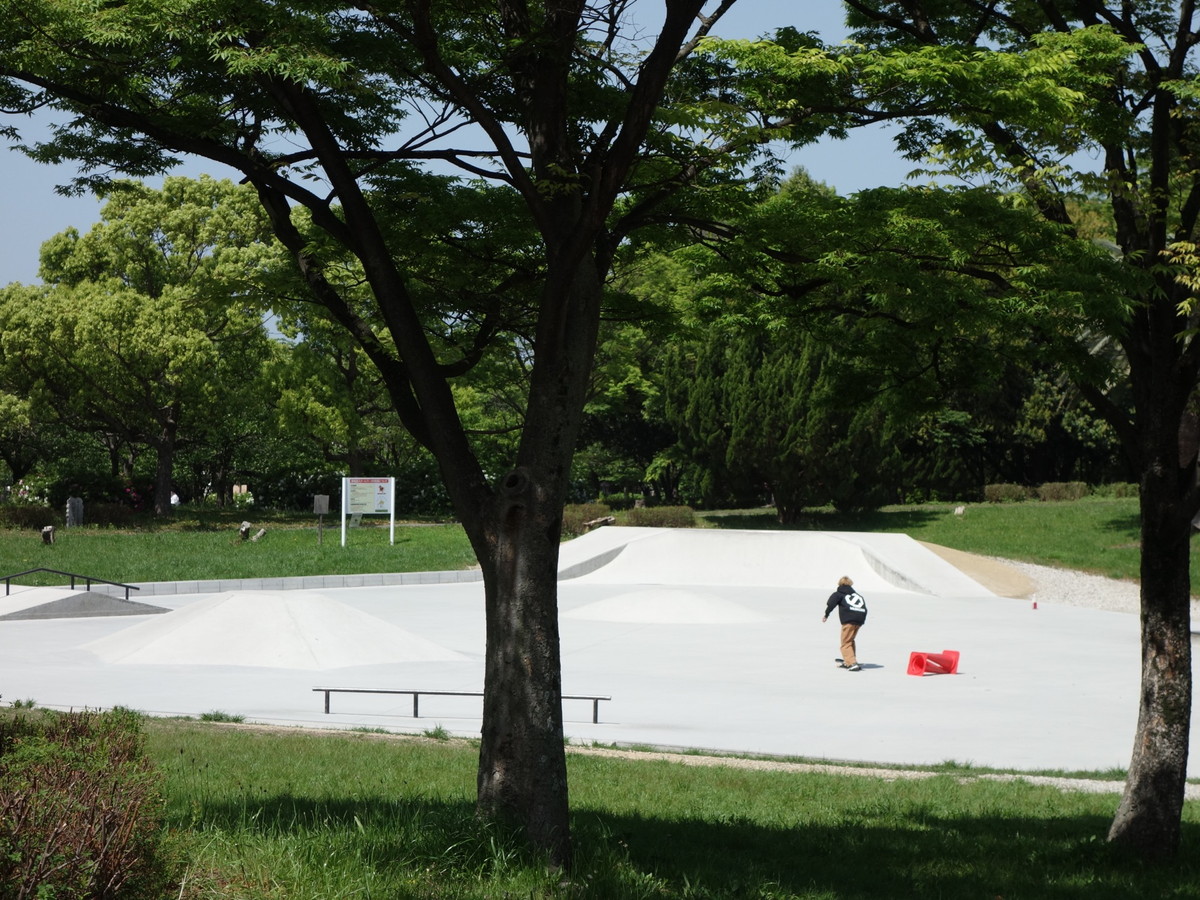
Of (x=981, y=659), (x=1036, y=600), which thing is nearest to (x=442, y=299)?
(x=981, y=659)

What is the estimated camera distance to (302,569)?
29.9 m

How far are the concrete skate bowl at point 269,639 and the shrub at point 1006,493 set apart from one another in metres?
31.6

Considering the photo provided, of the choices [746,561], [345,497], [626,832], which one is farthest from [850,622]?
[345,497]

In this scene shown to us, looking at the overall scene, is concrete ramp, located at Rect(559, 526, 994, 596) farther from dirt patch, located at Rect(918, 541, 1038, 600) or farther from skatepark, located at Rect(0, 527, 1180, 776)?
dirt patch, located at Rect(918, 541, 1038, 600)

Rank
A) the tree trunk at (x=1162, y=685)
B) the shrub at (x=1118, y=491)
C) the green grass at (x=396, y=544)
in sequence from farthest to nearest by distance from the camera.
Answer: the shrub at (x=1118, y=491) → the green grass at (x=396, y=544) → the tree trunk at (x=1162, y=685)

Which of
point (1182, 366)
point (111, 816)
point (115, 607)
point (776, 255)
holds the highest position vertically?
point (776, 255)

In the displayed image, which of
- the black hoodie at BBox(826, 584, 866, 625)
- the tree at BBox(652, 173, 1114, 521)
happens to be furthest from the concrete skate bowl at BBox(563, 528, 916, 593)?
the tree at BBox(652, 173, 1114, 521)

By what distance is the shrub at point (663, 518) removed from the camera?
39438 mm

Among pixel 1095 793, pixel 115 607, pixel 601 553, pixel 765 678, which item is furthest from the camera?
pixel 601 553

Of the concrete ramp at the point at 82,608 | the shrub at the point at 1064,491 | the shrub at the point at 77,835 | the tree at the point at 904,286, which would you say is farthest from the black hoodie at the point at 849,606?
the shrub at the point at 1064,491

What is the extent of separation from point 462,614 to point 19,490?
33.9 m

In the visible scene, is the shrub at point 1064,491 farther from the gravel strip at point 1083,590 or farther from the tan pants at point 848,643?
the tan pants at point 848,643

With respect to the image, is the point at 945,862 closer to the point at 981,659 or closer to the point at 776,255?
the point at 776,255

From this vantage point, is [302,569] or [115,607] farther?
[302,569]
